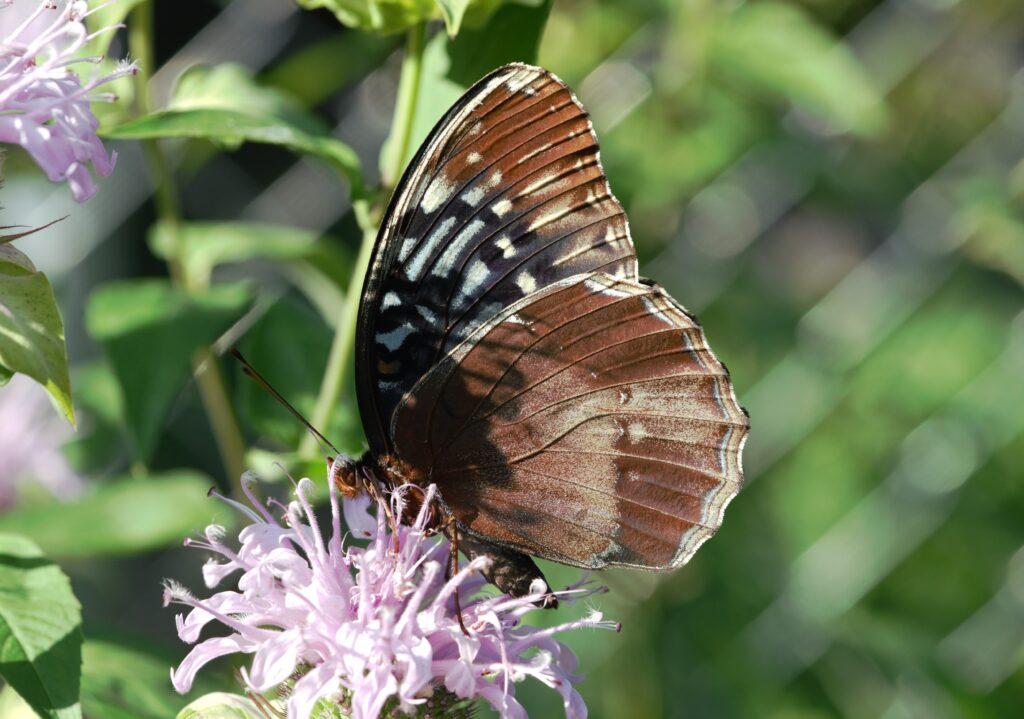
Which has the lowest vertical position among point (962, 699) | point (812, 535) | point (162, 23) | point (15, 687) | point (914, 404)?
point (962, 699)

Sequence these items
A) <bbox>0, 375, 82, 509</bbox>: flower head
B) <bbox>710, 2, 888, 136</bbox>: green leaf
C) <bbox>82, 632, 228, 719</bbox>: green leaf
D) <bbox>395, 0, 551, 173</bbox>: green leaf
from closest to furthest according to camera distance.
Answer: <bbox>82, 632, 228, 719</bbox>: green leaf → <bbox>395, 0, 551, 173</bbox>: green leaf → <bbox>710, 2, 888, 136</bbox>: green leaf → <bbox>0, 375, 82, 509</bbox>: flower head

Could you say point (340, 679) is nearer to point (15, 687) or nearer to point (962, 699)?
point (15, 687)

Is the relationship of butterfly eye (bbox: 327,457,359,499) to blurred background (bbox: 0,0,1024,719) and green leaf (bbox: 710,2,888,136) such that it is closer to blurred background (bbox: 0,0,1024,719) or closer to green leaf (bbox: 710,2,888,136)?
blurred background (bbox: 0,0,1024,719)

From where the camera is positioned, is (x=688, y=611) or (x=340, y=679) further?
(x=688, y=611)

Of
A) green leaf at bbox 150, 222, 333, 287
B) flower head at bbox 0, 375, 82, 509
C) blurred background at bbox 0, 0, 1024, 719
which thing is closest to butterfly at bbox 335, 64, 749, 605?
green leaf at bbox 150, 222, 333, 287

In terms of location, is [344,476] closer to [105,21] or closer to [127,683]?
[127,683]

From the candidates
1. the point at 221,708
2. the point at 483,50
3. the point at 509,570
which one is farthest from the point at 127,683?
the point at 483,50

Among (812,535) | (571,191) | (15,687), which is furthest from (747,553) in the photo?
(15,687)
